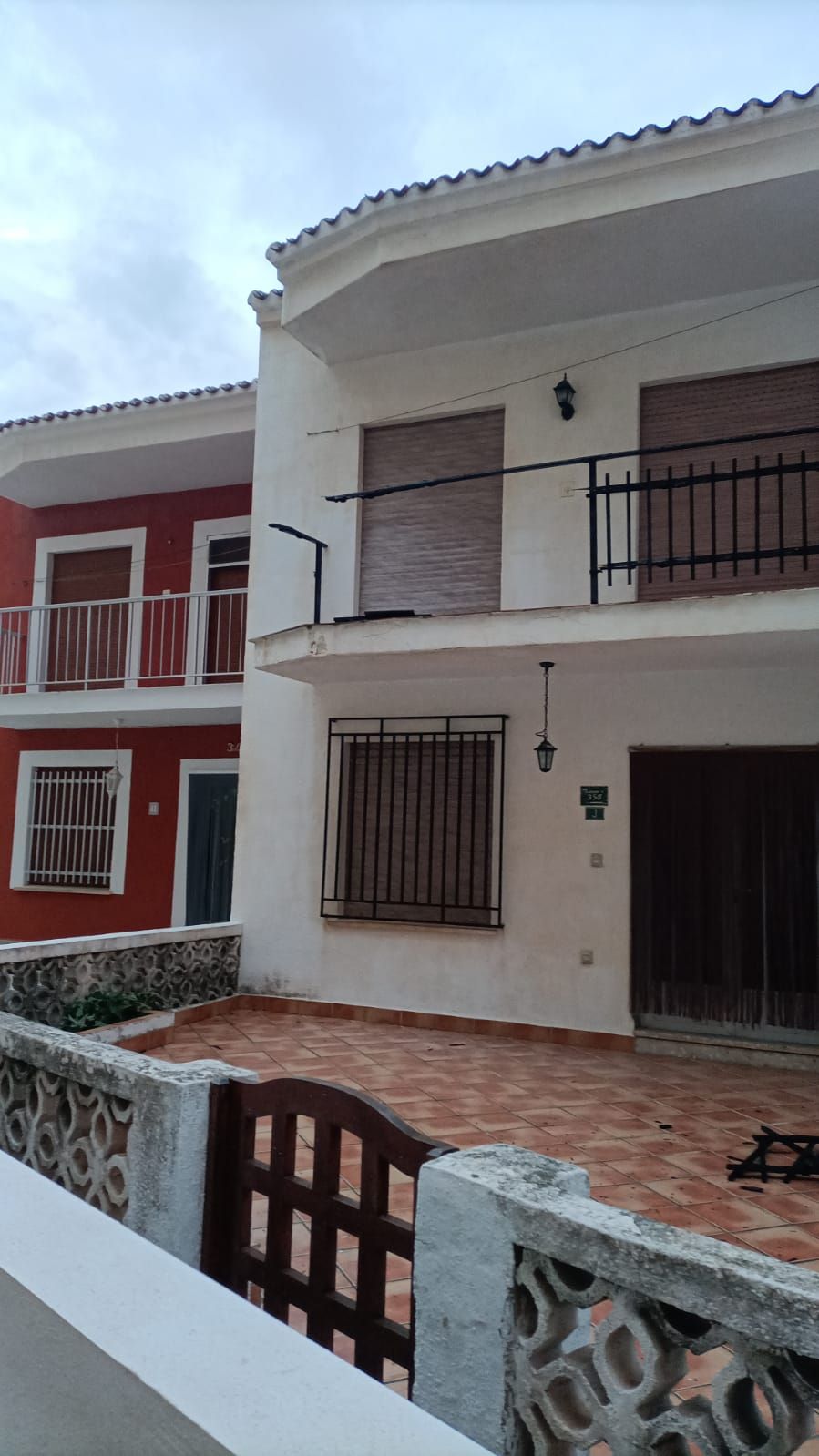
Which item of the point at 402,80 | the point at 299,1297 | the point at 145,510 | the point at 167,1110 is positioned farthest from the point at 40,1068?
the point at 145,510

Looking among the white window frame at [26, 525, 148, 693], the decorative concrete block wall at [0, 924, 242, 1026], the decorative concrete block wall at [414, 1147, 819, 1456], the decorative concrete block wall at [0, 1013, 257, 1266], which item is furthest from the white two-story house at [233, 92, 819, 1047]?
the decorative concrete block wall at [414, 1147, 819, 1456]

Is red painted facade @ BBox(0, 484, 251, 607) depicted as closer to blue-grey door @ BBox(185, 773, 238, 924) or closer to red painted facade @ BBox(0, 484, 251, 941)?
red painted facade @ BBox(0, 484, 251, 941)

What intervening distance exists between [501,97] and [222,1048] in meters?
6.88

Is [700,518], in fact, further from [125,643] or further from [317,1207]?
[125,643]

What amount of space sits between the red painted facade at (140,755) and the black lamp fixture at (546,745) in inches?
173

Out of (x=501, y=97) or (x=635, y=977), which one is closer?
(x=501, y=97)

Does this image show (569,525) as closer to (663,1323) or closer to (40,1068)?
(40,1068)

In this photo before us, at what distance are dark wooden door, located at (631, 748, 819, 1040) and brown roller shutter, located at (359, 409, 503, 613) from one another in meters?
2.20

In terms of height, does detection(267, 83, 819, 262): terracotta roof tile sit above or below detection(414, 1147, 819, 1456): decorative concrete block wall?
above

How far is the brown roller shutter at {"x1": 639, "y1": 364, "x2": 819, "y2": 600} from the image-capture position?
7.37 meters

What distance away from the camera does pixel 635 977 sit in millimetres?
7574

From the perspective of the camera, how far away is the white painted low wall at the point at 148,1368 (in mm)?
1346

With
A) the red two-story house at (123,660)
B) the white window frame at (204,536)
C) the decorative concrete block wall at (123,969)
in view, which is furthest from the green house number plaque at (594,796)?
the white window frame at (204,536)

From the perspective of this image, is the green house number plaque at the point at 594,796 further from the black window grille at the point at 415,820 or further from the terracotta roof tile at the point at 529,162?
the terracotta roof tile at the point at 529,162
